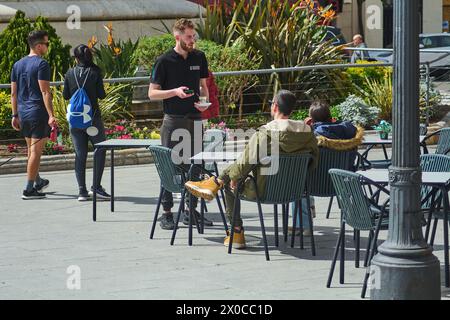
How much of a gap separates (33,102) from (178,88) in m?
2.73

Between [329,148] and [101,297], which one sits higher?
[329,148]

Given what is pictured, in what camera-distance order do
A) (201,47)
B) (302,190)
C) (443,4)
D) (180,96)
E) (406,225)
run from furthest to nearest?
1. (443,4)
2. (201,47)
3. (180,96)
4. (302,190)
5. (406,225)

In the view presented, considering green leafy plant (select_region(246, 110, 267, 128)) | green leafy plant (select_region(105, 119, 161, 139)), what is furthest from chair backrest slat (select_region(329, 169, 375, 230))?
green leafy plant (select_region(246, 110, 267, 128))

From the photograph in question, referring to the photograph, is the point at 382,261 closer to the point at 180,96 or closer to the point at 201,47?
the point at 180,96

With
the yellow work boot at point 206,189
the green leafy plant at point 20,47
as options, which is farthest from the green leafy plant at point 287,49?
the yellow work boot at point 206,189

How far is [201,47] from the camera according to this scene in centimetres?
1925

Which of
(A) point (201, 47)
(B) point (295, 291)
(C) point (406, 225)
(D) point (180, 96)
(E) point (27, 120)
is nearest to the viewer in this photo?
(C) point (406, 225)

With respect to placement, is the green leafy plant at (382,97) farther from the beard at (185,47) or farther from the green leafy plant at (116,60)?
the beard at (185,47)

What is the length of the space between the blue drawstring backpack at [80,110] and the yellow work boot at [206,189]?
3337 millimetres

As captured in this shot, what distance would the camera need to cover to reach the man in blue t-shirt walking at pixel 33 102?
1289cm

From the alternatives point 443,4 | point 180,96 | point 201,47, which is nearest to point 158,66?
point 180,96

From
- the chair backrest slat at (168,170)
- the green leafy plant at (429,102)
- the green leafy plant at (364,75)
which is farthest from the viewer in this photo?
the green leafy plant at (364,75)

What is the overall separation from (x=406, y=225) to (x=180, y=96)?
357 centimetres

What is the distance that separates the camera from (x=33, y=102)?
42.7 feet
